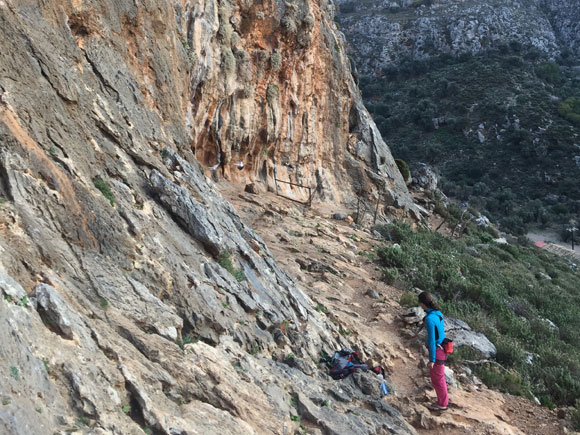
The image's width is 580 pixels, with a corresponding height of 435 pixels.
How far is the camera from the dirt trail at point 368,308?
604 centimetres

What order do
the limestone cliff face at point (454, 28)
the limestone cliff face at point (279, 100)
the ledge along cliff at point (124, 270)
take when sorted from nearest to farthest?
the ledge along cliff at point (124, 270) → the limestone cliff face at point (279, 100) → the limestone cliff face at point (454, 28)

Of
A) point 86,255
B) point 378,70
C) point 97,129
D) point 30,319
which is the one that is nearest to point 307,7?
point 97,129

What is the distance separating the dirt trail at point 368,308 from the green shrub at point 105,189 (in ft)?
14.0

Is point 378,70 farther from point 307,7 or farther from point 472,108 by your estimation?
point 307,7

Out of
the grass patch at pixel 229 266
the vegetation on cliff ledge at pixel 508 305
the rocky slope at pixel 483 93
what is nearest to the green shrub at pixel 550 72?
the rocky slope at pixel 483 93

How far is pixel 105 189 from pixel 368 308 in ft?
20.2

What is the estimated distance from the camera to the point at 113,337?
3832 mm

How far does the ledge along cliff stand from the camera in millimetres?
3254

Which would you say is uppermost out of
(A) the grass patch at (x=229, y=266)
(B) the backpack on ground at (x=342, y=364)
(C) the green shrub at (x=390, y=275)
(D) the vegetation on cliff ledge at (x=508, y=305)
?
(A) the grass patch at (x=229, y=266)

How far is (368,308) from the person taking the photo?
380 inches

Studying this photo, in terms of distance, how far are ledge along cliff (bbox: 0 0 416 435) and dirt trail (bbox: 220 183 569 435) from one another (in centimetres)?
55

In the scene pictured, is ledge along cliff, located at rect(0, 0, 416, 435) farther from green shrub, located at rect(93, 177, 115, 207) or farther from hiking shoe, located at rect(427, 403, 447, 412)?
hiking shoe, located at rect(427, 403, 447, 412)

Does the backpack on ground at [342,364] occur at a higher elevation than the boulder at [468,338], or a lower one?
higher

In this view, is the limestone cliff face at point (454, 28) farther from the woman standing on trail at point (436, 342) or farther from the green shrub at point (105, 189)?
the green shrub at point (105, 189)
